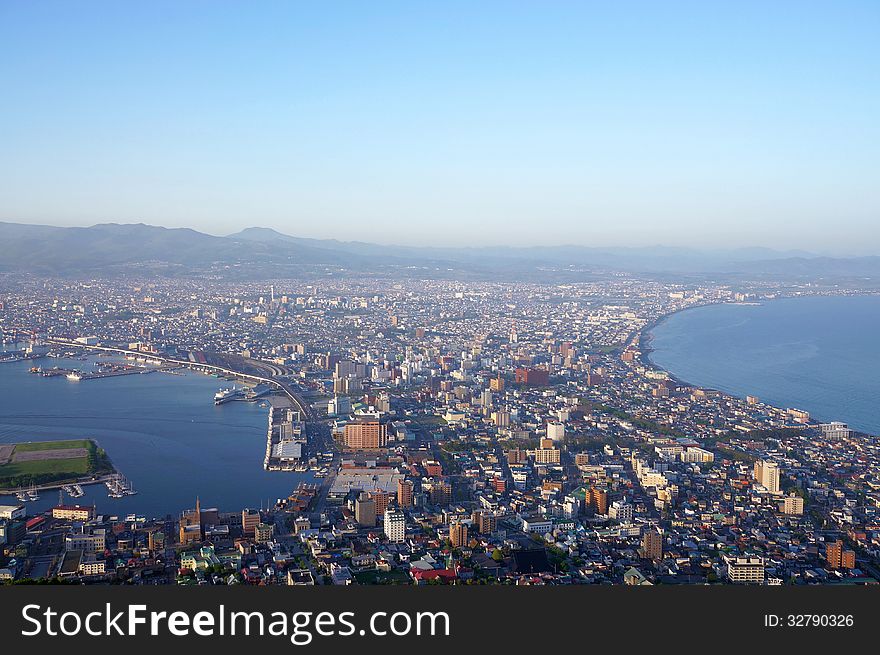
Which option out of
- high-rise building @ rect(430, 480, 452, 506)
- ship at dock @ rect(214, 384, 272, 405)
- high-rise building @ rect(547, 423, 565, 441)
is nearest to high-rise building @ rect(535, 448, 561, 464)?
high-rise building @ rect(547, 423, 565, 441)

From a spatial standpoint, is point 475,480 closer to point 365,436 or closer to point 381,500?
point 381,500

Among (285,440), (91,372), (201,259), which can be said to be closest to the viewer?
(285,440)

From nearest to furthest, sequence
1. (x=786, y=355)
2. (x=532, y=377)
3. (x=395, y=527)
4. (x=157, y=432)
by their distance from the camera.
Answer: (x=395, y=527) < (x=157, y=432) < (x=532, y=377) < (x=786, y=355)

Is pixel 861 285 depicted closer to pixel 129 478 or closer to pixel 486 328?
pixel 486 328

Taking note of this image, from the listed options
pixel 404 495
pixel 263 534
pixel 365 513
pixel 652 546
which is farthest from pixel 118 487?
pixel 652 546

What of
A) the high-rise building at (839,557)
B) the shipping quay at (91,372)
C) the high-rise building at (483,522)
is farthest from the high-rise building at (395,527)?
the shipping quay at (91,372)

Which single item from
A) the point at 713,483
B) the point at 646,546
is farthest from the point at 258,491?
the point at 713,483

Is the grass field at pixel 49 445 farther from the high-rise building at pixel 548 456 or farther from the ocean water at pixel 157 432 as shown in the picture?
the high-rise building at pixel 548 456
